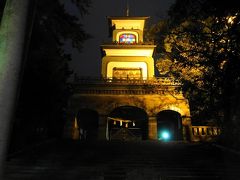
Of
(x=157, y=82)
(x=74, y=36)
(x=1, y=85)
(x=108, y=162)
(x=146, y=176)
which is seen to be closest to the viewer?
(x=1, y=85)

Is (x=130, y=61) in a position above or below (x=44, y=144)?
above

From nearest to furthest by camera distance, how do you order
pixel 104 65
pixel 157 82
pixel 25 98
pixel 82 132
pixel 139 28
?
pixel 25 98 → pixel 157 82 → pixel 82 132 → pixel 104 65 → pixel 139 28

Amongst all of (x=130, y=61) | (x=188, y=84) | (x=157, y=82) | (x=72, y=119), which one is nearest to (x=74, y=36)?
(x=188, y=84)

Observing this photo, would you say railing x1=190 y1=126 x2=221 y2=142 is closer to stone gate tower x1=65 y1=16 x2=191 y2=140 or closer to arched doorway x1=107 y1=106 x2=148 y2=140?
stone gate tower x1=65 y1=16 x2=191 y2=140

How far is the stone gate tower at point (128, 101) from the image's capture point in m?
18.3

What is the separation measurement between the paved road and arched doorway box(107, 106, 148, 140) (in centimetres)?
953

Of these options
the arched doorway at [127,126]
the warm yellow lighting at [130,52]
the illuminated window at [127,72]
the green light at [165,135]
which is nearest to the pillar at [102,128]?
the arched doorway at [127,126]

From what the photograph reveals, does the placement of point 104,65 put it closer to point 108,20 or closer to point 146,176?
point 108,20

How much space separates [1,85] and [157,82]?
1700 cm

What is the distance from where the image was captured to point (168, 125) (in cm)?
2197

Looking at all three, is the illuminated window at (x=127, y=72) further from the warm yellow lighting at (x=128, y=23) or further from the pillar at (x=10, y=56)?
the pillar at (x=10, y=56)

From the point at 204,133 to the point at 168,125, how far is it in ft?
15.8

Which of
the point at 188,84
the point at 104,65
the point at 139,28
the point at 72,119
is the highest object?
the point at 139,28

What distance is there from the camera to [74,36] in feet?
25.5
